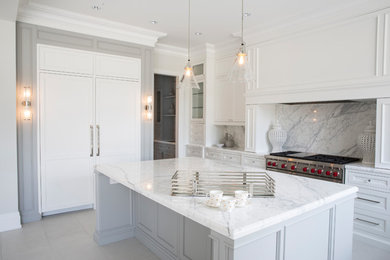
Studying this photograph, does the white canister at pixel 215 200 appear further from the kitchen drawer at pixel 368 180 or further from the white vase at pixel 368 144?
the white vase at pixel 368 144

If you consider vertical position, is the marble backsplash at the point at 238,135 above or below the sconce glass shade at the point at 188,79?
below

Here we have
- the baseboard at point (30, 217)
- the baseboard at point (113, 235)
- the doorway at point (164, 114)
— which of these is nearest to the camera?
the baseboard at point (113, 235)

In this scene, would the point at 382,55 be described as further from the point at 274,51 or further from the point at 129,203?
the point at 129,203

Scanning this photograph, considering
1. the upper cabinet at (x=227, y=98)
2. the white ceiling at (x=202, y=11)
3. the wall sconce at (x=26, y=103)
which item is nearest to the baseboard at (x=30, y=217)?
the wall sconce at (x=26, y=103)

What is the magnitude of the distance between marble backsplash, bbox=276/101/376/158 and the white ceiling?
1.26 metres

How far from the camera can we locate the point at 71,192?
3898 mm

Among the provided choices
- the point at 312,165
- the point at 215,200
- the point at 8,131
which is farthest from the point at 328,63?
the point at 8,131

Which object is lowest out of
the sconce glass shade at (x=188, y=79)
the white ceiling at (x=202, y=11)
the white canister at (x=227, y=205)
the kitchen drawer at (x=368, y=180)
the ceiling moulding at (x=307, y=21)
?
the kitchen drawer at (x=368, y=180)

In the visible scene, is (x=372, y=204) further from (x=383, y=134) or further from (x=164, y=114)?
(x=164, y=114)

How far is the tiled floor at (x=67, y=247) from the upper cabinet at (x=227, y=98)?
2.51m

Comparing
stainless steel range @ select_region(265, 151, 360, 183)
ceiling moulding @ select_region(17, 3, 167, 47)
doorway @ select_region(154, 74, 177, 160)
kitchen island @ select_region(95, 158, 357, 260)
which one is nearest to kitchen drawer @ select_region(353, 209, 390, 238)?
stainless steel range @ select_region(265, 151, 360, 183)

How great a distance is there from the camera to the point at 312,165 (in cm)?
340

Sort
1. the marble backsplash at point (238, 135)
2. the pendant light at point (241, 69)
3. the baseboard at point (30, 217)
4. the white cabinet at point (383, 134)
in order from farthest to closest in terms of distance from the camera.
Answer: the marble backsplash at point (238, 135)
the baseboard at point (30, 217)
the white cabinet at point (383, 134)
the pendant light at point (241, 69)

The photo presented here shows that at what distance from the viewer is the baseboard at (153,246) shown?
2.56 m
